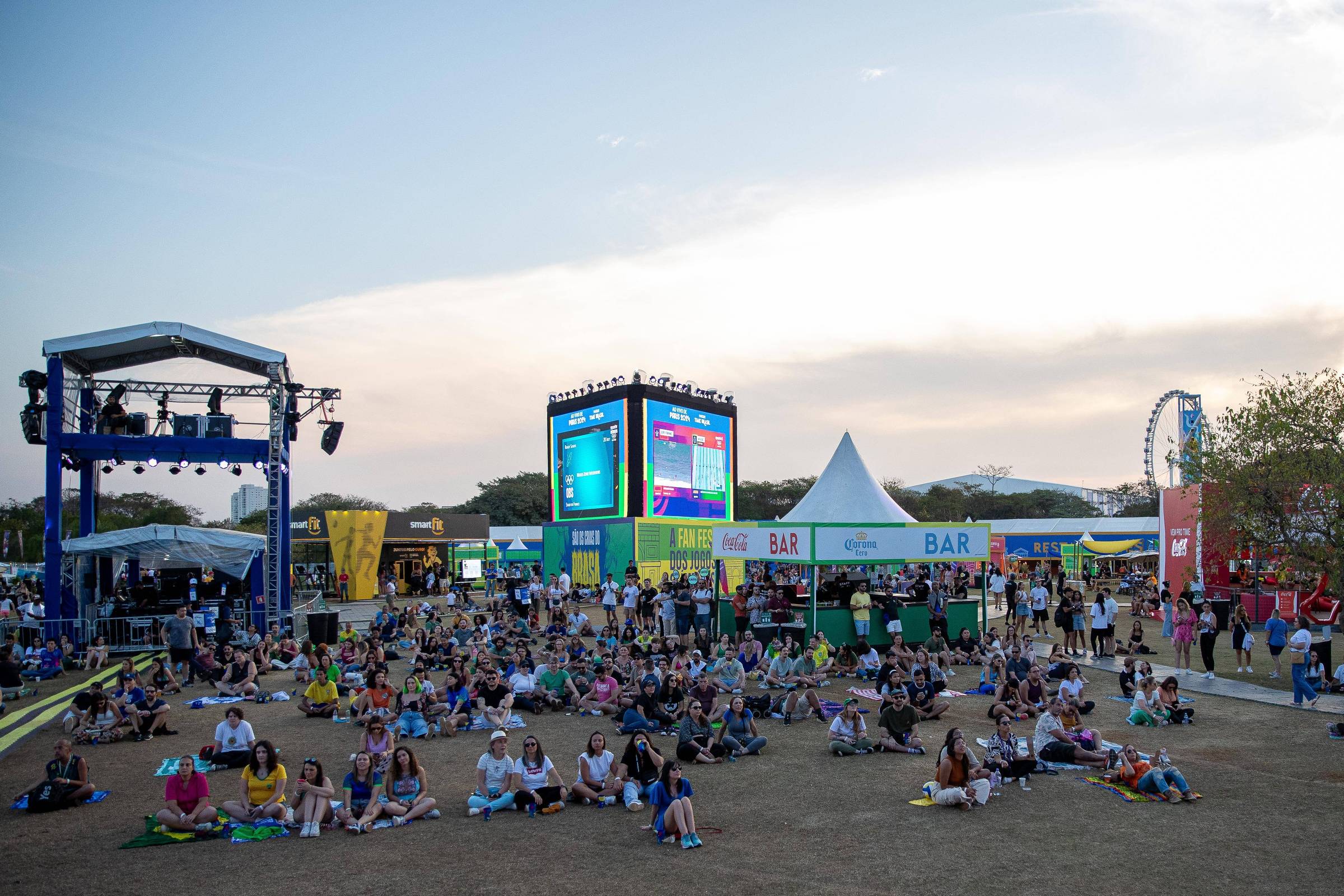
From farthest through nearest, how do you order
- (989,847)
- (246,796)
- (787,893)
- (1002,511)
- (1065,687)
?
(1002,511) → (1065,687) → (246,796) → (989,847) → (787,893)

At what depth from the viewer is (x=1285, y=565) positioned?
54.7 feet

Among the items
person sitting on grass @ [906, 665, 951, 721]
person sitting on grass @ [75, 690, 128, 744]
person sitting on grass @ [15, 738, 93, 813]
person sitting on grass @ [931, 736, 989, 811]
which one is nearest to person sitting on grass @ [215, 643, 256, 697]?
person sitting on grass @ [75, 690, 128, 744]

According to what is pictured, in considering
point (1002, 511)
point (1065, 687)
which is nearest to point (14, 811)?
point (1065, 687)

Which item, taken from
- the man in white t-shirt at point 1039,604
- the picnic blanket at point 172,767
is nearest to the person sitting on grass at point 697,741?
the picnic blanket at point 172,767

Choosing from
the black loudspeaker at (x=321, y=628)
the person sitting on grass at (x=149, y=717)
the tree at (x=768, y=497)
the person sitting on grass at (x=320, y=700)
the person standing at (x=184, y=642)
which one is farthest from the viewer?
the tree at (x=768, y=497)

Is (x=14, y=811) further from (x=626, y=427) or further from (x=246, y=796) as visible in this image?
(x=626, y=427)

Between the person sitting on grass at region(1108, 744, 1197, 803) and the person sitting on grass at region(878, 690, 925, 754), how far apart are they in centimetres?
268

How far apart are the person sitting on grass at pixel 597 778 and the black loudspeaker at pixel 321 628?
1491 cm

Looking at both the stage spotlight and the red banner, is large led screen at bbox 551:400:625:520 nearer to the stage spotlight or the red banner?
the stage spotlight

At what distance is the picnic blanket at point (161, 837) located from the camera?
8.42 m

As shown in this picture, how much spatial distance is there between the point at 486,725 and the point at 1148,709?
31.4ft

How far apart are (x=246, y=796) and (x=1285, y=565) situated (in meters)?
16.9

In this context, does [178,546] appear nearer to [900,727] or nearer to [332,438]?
[332,438]

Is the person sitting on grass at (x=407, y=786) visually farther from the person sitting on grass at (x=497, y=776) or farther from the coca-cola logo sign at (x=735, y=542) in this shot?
the coca-cola logo sign at (x=735, y=542)
